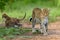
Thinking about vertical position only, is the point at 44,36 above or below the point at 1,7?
below

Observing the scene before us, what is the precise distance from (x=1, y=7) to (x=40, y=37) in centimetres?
190

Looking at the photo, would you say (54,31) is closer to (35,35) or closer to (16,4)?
(35,35)

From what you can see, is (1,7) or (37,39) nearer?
(37,39)

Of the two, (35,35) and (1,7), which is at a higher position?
(1,7)

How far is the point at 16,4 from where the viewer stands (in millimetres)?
17453

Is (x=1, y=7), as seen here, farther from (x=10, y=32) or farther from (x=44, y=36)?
(x=44, y=36)

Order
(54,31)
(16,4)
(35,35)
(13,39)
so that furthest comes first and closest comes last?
(16,4) → (54,31) → (35,35) → (13,39)

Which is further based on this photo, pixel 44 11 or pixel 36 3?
pixel 36 3

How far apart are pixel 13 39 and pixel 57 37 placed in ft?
4.41

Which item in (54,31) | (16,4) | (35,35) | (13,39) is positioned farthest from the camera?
(16,4)

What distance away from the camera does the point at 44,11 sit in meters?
10.1

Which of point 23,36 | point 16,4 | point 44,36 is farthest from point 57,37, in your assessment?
point 16,4

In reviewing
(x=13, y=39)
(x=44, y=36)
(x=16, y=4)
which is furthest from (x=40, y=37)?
(x=16, y=4)

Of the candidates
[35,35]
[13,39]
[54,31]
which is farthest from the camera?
[54,31]
